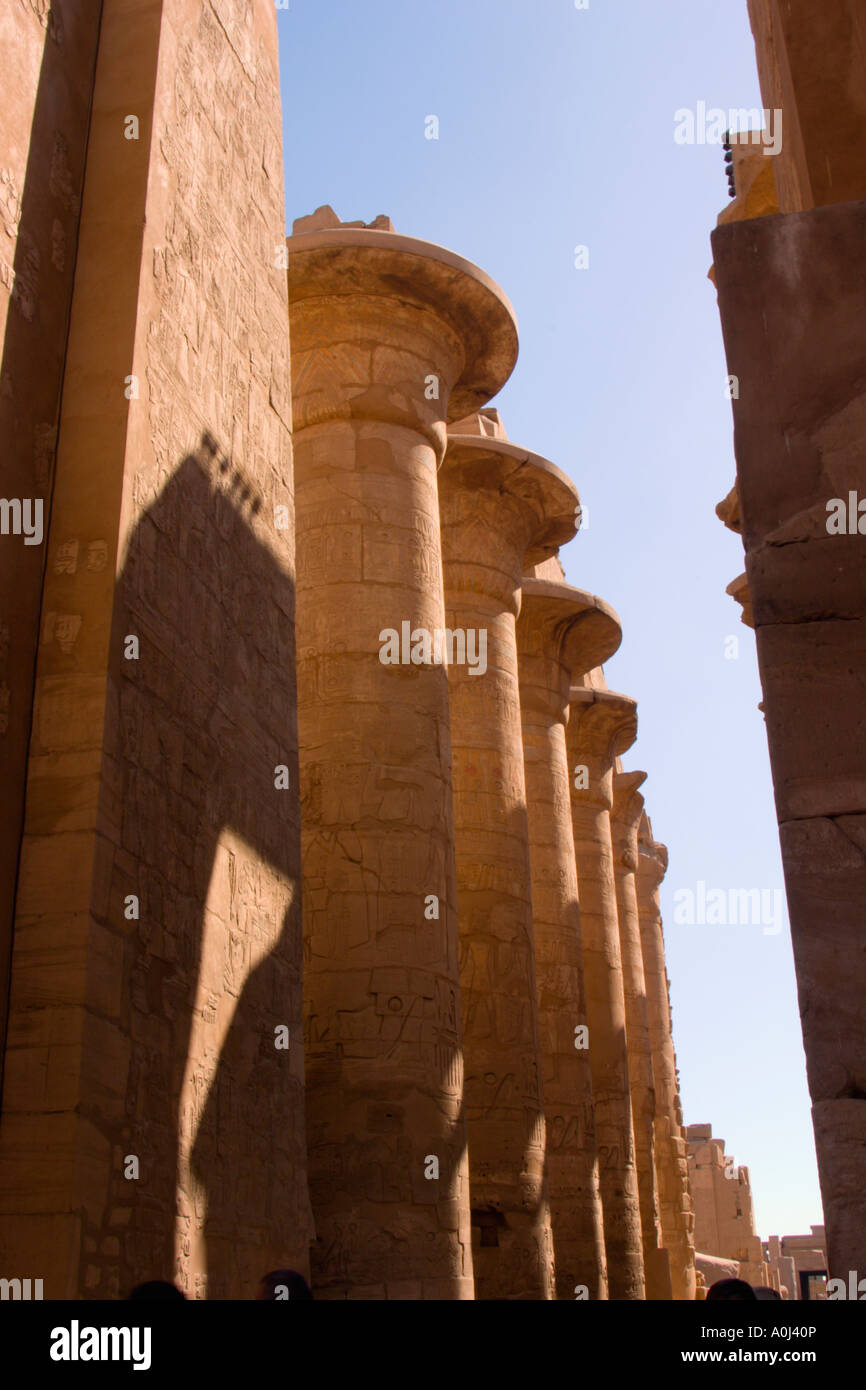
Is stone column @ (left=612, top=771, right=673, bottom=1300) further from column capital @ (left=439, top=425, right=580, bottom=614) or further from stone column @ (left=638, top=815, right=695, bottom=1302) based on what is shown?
column capital @ (left=439, top=425, right=580, bottom=614)

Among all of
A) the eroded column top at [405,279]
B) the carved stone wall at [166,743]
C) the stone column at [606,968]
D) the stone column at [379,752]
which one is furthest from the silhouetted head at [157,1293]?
the stone column at [606,968]

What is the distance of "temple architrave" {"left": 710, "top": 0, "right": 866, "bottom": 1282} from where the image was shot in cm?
298

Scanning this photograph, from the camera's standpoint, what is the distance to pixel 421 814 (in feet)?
32.3

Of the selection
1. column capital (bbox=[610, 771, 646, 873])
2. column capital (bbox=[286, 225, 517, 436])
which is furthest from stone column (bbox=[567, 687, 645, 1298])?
column capital (bbox=[286, 225, 517, 436])

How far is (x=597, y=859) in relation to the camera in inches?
803

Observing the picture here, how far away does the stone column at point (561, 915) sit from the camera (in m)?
14.5

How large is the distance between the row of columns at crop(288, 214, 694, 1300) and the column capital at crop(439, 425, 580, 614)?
0.02 meters

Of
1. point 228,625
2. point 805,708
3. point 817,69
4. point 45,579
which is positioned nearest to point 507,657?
point 228,625

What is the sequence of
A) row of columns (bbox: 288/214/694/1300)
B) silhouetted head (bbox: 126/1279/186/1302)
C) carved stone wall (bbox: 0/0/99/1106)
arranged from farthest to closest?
row of columns (bbox: 288/214/694/1300) < carved stone wall (bbox: 0/0/99/1106) < silhouetted head (bbox: 126/1279/186/1302)

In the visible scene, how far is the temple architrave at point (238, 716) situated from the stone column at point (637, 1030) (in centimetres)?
988

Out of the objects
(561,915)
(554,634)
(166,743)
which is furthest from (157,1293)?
(554,634)

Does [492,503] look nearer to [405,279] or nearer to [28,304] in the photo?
[405,279]
